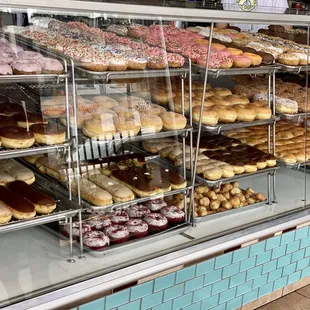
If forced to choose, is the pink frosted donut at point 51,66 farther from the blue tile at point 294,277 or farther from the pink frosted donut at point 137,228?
the blue tile at point 294,277

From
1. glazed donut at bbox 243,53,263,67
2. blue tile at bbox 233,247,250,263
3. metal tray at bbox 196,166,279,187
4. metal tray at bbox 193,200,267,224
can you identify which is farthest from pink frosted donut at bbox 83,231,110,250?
glazed donut at bbox 243,53,263,67

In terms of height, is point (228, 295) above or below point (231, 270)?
below

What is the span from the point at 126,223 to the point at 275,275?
3.98ft

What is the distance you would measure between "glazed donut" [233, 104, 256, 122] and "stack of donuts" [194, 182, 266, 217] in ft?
1.45

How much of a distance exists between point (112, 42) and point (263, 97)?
1.27 meters

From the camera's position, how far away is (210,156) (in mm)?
3416

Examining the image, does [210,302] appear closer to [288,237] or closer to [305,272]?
[288,237]

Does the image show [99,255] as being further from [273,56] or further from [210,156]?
[273,56]

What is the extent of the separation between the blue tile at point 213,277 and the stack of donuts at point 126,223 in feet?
1.16

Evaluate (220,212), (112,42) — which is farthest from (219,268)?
(112,42)

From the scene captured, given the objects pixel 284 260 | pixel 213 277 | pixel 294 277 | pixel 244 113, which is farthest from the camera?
pixel 294 277

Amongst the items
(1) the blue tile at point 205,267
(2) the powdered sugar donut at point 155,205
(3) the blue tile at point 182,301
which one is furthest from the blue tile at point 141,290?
(2) the powdered sugar donut at point 155,205

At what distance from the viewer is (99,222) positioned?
278cm

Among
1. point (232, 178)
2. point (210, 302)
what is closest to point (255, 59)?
point (232, 178)
